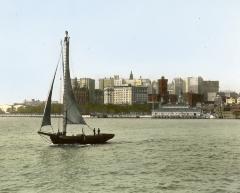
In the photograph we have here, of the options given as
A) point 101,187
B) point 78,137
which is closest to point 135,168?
point 101,187

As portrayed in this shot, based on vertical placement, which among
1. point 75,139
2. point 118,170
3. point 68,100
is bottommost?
point 118,170

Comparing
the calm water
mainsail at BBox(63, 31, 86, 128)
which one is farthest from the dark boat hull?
mainsail at BBox(63, 31, 86, 128)

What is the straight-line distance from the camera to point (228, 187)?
1811 inches

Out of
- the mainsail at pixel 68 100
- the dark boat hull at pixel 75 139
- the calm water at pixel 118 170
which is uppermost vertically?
the mainsail at pixel 68 100

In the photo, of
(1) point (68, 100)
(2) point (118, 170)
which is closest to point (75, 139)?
(1) point (68, 100)

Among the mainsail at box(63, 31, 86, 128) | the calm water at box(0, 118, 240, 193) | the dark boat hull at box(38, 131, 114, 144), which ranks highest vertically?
the mainsail at box(63, 31, 86, 128)

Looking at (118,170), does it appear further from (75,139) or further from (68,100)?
(68,100)

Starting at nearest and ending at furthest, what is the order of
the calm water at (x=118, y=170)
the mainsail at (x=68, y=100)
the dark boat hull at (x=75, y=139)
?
the calm water at (x=118, y=170) → the dark boat hull at (x=75, y=139) → the mainsail at (x=68, y=100)

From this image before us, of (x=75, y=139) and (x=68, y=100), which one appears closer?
(x=75, y=139)

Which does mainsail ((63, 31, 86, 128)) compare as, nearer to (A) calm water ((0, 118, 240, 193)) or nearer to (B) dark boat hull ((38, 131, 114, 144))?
(B) dark boat hull ((38, 131, 114, 144))

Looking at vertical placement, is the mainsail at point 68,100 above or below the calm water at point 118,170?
above

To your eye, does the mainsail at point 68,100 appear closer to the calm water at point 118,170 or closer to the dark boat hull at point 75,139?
the dark boat hull at point 75,139

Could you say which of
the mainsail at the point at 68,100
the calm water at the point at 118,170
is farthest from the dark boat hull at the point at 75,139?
the mainsail at the point at 68,100

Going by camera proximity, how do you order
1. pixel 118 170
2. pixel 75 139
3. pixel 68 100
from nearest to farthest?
1. pixel 118 170
2. pixel 75 139
3. pixel 68 100
